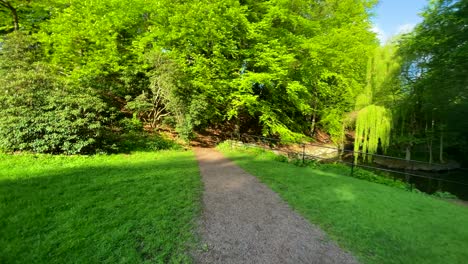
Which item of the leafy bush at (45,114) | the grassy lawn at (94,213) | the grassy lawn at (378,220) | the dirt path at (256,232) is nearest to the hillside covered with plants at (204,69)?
the leafy bush at (45,114)

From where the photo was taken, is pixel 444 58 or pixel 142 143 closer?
pixel 142 143

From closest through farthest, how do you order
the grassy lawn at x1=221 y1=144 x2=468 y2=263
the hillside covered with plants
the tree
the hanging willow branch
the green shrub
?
the grassy lawn at x1=221 y1=144 x2=468 y2=263 → the hillside covered with plants → the tree → the green shrub → the hanging willow branch

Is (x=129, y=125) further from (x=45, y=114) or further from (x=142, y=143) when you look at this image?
(x=45, y=114)

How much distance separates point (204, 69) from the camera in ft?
42.3

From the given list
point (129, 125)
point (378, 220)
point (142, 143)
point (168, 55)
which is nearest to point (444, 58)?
point (378, 220)

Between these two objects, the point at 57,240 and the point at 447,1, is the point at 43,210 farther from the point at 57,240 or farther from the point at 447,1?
the point at 447,1

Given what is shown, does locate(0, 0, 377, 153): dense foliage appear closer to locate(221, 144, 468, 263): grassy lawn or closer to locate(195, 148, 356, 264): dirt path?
locate(195, 148, 356, 264): dirt path

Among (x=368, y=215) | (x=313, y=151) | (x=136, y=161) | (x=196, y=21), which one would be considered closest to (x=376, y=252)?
(x=368, y=215)

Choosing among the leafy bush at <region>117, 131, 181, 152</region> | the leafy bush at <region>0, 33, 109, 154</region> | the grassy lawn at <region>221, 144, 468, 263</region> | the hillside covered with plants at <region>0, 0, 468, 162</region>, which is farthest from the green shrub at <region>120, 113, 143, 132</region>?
the grassy lawn at <region>221, 144, 468, 263</region>

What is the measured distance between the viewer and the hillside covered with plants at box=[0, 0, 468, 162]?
884cm

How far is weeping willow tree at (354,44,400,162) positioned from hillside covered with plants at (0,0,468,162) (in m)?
0.08

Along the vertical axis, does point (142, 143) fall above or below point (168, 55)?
below

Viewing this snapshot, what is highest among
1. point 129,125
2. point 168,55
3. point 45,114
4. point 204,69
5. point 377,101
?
point 168,55

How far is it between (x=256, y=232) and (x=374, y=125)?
602 inches
